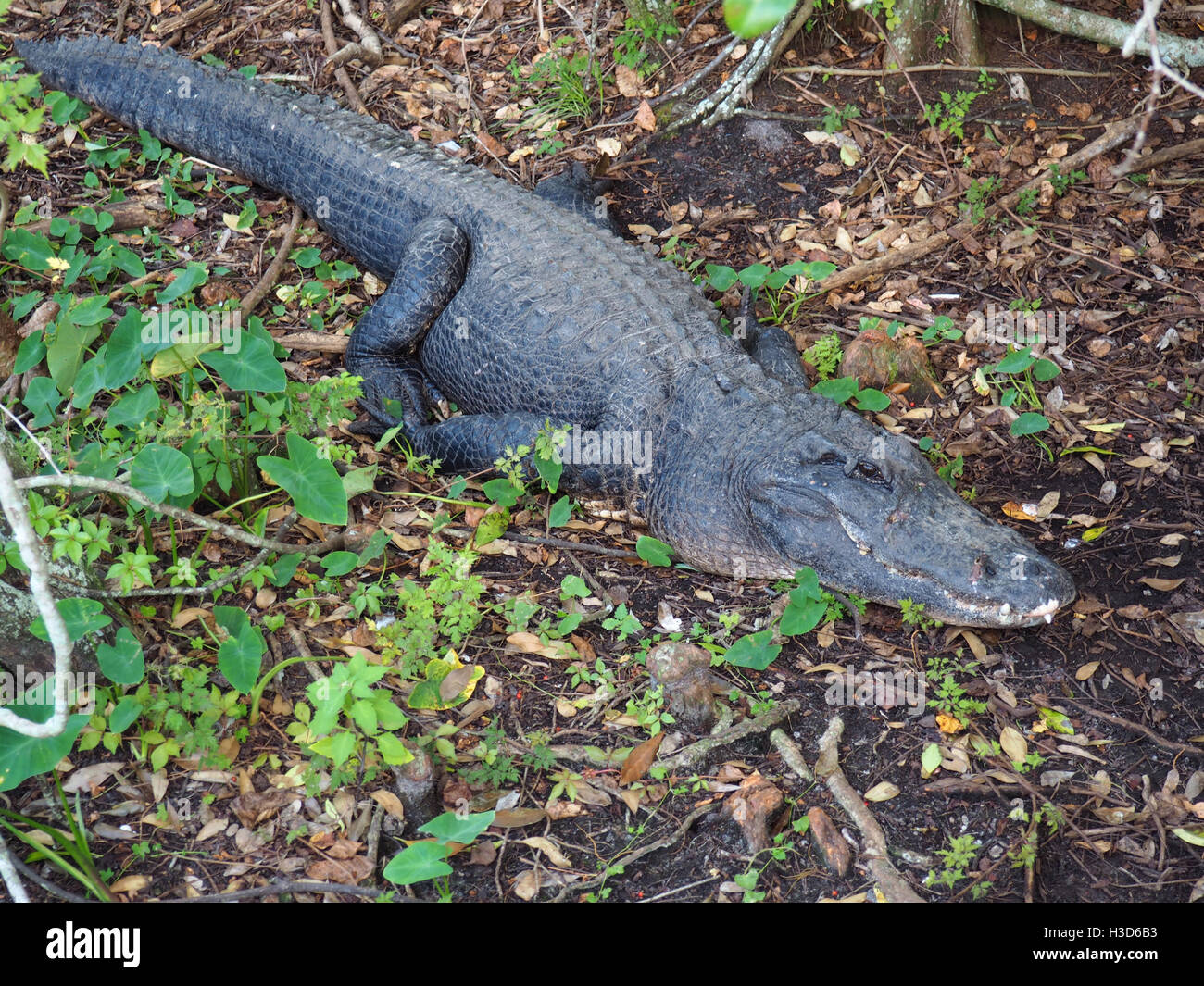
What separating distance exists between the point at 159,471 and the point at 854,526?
7.86ft

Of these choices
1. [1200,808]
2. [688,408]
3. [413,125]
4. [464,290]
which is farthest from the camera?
[413,125]

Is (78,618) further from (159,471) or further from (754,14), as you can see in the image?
(754,14)

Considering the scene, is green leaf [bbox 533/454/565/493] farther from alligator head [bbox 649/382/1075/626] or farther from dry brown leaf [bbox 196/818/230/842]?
dry brown leaf [bbox 196/818/230/842]

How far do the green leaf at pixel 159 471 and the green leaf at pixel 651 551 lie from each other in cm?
167

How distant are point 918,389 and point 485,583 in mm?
2182

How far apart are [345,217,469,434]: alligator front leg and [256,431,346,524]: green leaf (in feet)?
4.51

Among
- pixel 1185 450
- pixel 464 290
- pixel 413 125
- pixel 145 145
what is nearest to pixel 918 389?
pixel 1185 450

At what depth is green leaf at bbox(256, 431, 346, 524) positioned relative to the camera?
3.44 m

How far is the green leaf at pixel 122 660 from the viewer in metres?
3.01

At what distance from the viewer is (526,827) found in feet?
10.0

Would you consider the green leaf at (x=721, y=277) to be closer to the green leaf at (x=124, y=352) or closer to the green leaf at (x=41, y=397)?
the green leaf at (x=124, y=352)

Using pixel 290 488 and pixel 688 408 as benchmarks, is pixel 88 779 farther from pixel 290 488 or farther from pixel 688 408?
pixel 688 408

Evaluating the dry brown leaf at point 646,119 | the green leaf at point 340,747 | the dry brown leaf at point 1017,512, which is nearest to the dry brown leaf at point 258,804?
the green leaf at point 340,747

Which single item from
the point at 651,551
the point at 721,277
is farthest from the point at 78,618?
the point at 721,277
